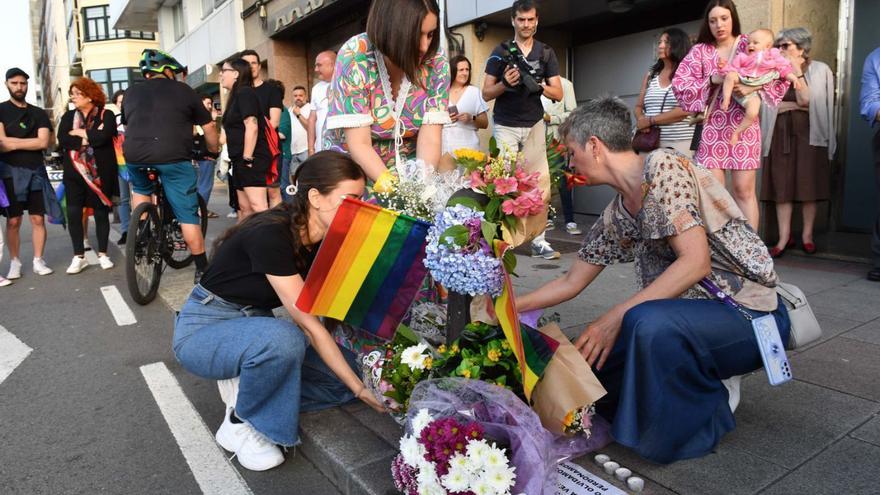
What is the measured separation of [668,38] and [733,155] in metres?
1.13

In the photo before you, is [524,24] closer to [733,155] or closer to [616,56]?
[733,155]

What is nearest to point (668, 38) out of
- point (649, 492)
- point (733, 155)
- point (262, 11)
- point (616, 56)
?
point (733, 155)

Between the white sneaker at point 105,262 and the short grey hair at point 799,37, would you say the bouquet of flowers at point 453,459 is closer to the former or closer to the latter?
the short grey hair at point 799,37

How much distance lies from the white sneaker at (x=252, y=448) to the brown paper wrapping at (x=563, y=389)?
1.15m

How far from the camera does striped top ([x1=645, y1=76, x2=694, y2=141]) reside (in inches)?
212

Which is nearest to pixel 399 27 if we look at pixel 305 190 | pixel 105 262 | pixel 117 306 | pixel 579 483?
pixel 305 190

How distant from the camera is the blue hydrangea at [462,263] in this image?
210 cm

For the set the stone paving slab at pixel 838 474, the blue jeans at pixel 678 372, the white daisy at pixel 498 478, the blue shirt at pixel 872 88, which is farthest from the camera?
the blue shirt at pixel 872 88

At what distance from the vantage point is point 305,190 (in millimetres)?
2771

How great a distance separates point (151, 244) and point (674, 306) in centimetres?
474

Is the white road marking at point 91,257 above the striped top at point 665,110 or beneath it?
beneath

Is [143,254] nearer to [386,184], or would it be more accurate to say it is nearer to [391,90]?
[391,90]

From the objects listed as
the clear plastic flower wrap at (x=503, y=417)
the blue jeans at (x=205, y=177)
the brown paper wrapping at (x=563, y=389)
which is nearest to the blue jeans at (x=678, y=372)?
the brown paper wrapping at (x=563, y=389)

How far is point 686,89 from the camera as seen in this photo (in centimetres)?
492
